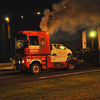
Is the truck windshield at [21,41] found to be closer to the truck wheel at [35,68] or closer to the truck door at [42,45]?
the truck door at [42,45]

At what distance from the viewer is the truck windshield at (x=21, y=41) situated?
38.9 feet

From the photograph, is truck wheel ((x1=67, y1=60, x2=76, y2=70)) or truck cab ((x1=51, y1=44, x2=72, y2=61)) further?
truck wheel ((x1=67, y1=60, x2=76, y2=70))

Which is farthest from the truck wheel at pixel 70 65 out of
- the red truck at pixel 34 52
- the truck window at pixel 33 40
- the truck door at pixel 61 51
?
the truck window at pixel 33 40

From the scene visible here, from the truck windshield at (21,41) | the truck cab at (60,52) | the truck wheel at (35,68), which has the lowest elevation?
the truck wheel at (35,68)

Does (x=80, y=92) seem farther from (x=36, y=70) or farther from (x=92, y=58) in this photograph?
(x=92, y=58)

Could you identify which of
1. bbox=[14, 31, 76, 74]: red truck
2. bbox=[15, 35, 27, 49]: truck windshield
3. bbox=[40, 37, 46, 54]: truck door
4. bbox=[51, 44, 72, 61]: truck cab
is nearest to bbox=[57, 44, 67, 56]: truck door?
bbox=[51, 44, 72, 61]: truck cab

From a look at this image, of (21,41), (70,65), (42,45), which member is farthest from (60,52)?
(21,41)

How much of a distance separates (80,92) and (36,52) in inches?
249

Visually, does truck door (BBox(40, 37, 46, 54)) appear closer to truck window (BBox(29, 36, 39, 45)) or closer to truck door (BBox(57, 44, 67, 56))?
truck window (BBox(29, 36, 39, 45))

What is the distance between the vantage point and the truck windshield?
1186 cm

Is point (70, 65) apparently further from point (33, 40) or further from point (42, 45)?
point (33, 40)

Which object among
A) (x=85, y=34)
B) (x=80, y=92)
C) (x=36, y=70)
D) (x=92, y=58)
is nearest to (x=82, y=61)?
(x=92, y=58)

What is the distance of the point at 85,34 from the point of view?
58.2 meters

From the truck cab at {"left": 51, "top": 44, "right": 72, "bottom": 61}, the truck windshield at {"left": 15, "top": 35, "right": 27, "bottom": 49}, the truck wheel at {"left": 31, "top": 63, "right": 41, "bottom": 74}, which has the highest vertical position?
the truck windshield at {"left": 15, "top": 35, "right": 27, "bottom": 49}
